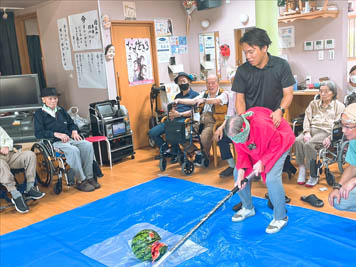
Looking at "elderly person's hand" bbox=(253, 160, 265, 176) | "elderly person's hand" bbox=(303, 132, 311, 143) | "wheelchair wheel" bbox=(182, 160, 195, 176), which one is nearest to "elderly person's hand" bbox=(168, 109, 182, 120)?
"wheelchair wheel" bbox=(182, 160, 195, 176)

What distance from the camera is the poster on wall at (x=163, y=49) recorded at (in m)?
6.02

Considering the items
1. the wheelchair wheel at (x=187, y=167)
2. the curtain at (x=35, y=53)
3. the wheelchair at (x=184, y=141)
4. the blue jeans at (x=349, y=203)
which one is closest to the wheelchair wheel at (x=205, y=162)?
the wheelchair at (x=184, y=141)

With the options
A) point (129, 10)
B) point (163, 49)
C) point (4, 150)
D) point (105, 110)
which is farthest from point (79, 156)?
point (163, 49)

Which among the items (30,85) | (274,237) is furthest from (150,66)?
(274,237)

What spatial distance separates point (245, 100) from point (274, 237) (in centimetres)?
115

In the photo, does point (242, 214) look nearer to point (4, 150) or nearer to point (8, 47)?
point (4, 150)

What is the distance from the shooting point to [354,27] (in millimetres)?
7016

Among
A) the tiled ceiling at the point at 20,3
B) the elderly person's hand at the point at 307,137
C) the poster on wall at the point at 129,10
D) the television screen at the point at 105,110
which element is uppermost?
the tiled ceiling at the point at 20,3

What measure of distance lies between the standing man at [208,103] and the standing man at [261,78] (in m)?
1.23

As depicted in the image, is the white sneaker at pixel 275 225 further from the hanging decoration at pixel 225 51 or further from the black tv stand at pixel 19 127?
the black tv stand at pixel 19 127

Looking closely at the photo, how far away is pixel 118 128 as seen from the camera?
16.8 feet

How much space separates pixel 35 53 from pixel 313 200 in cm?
555

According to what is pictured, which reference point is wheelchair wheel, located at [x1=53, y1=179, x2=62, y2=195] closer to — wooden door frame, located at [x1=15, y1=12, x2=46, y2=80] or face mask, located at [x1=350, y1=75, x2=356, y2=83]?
wooden door frame, located at [x1=15, y1=12, x2=46, y2=80]

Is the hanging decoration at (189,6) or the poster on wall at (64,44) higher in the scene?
the hanging decoration at (189,6)
